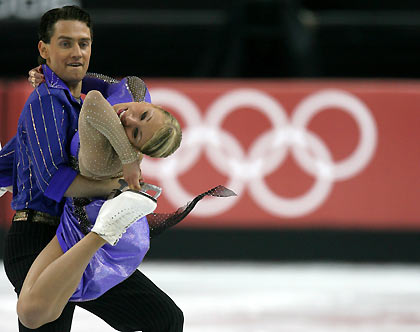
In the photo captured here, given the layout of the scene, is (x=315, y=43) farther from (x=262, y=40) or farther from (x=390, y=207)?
(x=390, y=207)

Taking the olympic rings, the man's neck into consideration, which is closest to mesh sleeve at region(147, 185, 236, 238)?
the man's neck

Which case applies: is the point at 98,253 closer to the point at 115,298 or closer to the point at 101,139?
the point at 115,298

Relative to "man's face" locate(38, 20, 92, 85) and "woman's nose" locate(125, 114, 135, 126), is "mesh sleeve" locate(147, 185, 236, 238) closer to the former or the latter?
"woman's nose" locate(125, 114, 135, 126)

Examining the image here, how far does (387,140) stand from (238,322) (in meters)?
2.64

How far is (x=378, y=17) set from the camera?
794 centimetres

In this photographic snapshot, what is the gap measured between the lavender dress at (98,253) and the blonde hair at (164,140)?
0.27 metres

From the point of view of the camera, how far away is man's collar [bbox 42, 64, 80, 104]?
8.59 ft

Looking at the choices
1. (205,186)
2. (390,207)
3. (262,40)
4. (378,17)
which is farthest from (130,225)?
(378,17)

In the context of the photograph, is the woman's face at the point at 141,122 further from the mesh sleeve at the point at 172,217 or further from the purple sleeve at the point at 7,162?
the purple sleeve at the point at 7,162

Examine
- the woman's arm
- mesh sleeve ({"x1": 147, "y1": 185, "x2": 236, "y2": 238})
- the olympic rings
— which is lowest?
the olympic rings

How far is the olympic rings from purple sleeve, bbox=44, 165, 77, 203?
154 inches

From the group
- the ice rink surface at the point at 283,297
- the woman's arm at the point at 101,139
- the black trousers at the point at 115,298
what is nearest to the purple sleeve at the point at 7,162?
the black trousers at the point at 115,298

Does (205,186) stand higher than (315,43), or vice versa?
(315,43)

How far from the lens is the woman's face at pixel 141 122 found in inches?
95.5
